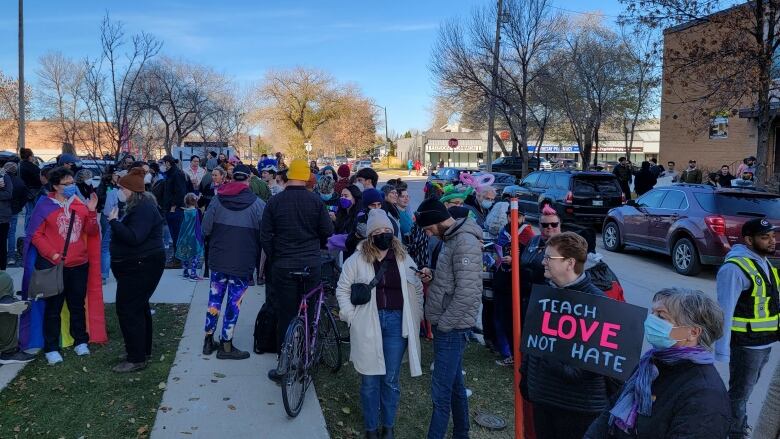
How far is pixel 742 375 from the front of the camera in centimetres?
399

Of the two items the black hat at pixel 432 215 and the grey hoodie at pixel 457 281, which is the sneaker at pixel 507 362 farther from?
the black hat at pixel 432 215

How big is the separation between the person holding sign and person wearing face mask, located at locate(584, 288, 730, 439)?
0.43m

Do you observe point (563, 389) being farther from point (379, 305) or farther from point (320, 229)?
point (320, 229)

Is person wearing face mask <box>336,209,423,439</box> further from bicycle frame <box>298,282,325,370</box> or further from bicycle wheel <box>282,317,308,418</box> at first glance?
bicycle frame <box>298,282,325,370</box>

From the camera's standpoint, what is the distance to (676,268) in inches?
414

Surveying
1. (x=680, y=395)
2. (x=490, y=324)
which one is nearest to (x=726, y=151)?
(x=490, y=324)

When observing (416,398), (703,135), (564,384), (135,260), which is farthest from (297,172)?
(703,135)

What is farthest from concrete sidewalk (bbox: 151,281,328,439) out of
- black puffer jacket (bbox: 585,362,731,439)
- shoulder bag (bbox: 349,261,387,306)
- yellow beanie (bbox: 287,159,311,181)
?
black puffer jacket (bbox: 585,362,731,439)

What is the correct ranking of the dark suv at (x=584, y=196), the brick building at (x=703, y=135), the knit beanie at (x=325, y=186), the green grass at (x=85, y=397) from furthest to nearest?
1. the brick building at (x=703, y=135)
2. the dark suv at (x=584, y=196)
3. the knit beanie at (x=325, y=186)
4. the green grass at (x=85, y=397)

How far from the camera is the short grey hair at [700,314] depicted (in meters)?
2.20

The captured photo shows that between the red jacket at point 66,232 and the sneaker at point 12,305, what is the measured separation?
44 centimetres

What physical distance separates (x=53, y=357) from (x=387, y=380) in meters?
3.45

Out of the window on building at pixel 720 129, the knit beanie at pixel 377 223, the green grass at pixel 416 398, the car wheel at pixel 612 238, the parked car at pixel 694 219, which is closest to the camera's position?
the knit beanie at pixel 377 223

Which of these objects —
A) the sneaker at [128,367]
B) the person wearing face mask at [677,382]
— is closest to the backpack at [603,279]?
the person wearing face mask at [677,382]
